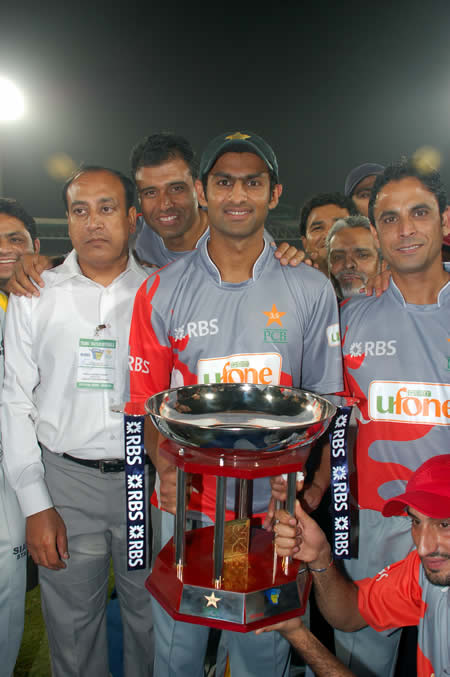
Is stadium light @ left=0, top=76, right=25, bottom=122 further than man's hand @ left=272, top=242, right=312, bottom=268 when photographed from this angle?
Yes

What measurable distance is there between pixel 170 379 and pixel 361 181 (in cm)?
192

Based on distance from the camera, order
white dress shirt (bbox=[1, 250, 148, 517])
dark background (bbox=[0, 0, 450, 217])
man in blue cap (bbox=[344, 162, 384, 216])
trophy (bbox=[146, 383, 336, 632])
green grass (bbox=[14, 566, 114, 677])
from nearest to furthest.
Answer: trophy (bbox=[146, 383, 336, 632])
white dress shirt (bbox=[1, 250, 148, 517])
green grass (bbox=[14, 566, 114, 677])
dark background (bbox=[0, 0, 450, 217])
man in blue cap (bbox=[344, 162, 384, 216])

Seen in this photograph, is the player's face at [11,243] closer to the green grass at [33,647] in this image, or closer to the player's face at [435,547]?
the green grass at [33,647]

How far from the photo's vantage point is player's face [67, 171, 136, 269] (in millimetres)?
1766

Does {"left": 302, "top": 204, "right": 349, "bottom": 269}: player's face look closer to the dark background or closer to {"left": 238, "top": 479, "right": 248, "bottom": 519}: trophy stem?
the dark background

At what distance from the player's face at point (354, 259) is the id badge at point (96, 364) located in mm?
1190

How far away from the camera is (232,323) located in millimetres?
1511

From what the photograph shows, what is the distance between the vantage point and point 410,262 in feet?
5.29

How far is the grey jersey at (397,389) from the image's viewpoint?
1557 mm

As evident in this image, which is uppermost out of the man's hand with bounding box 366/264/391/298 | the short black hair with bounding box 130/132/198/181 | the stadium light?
the stadium light

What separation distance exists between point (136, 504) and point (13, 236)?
1.53 m

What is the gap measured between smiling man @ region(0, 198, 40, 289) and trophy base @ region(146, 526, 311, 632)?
1586mm

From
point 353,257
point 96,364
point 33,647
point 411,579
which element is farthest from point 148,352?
point 33,647

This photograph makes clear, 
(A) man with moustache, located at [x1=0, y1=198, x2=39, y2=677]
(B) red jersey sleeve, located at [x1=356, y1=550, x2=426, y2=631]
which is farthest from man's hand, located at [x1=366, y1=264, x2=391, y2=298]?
(A) man with moustache, located at [x1=0, y1=198, x2=39, y2=677]
